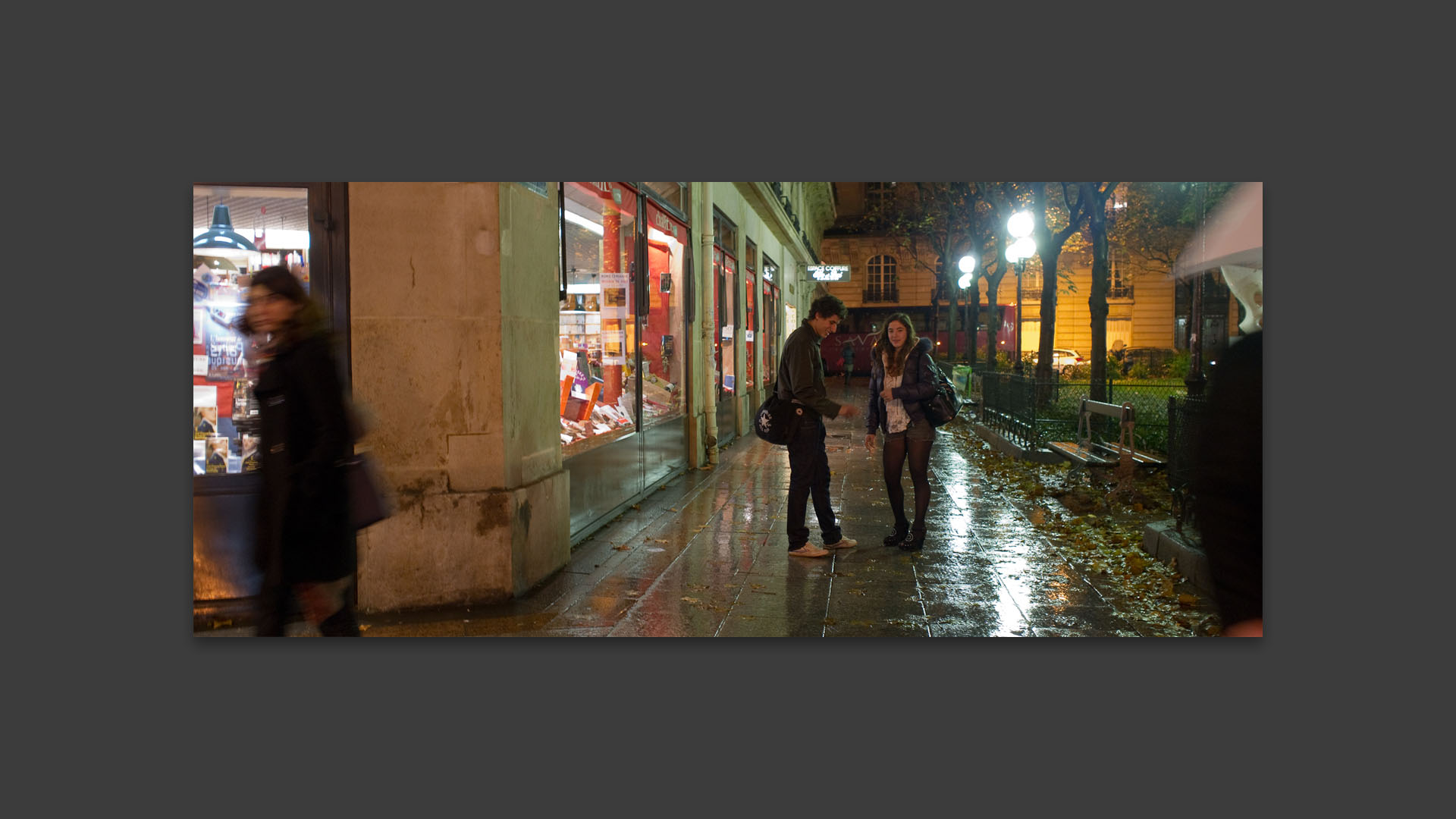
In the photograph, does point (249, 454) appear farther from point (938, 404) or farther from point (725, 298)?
point (725, 298)

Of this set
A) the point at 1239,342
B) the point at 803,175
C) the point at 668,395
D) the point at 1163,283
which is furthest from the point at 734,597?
the point at 1163,283

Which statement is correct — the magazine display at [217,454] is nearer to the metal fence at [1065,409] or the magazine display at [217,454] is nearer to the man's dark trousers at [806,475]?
the man's dark trousers at [806,475]

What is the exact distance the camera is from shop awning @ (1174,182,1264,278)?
16.8 feet

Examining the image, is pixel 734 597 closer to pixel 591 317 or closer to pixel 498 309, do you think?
pixel 498 309

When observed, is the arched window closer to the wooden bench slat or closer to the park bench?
the park bench

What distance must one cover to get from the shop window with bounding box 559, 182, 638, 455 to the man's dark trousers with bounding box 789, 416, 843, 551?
163 cm

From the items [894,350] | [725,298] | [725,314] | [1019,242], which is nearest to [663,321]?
[894,350]

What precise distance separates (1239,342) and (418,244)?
14.0ft

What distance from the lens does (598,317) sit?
894 centimetres

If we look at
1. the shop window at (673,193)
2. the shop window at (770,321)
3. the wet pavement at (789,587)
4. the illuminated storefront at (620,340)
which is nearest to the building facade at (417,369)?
the wet pavement at (789,587)

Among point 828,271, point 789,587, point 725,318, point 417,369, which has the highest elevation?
point 828,271

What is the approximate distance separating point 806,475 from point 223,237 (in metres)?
3.89

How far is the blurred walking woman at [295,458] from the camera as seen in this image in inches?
163

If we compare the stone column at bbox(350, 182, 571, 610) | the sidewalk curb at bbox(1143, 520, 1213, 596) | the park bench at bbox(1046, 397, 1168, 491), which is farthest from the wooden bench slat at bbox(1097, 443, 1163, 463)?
the stone column at bbox(350, 182, 571, 610)
